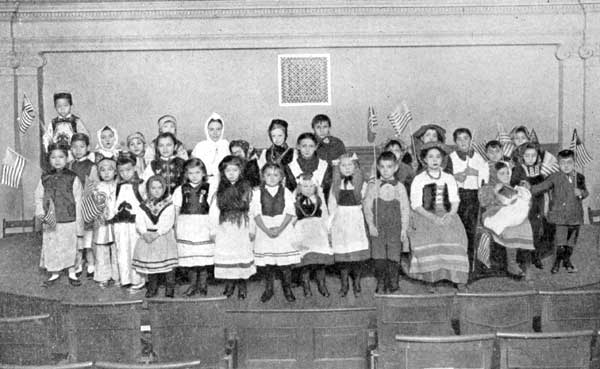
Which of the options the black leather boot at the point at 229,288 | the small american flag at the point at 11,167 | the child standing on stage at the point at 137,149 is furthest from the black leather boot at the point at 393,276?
the small american flag at the point at 11,167

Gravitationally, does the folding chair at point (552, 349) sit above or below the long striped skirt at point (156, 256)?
below

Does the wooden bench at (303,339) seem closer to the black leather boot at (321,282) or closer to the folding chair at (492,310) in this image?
the folding chair at (492,310)

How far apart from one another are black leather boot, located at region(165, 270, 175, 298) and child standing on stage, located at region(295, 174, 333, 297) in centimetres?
110

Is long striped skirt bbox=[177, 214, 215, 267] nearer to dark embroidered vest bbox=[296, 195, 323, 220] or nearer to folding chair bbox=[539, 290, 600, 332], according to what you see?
dark embroidered vest bbox=[296, 195, 323, 220]

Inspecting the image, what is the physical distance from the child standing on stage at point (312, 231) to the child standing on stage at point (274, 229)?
0.13 meters

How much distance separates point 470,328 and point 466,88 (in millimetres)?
5761

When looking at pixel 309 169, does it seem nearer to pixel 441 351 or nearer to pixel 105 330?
pixel 105 330

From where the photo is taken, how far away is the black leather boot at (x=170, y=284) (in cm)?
627

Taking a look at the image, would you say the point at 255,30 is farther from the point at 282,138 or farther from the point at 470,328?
the point at 470,328

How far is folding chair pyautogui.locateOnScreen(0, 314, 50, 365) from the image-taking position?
447 centimetres

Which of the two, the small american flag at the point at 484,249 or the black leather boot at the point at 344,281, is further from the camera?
the small american flag at the point at 484,249

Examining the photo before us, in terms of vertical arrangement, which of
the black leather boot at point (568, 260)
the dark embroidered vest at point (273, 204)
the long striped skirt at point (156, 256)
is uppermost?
the dark embroidered vest at point (273, 204)

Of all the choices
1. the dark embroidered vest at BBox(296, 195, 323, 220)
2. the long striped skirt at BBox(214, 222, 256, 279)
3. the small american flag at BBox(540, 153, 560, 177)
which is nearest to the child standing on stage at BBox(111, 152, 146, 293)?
the long striped skirt at BBox(214, 222, 256, 279)

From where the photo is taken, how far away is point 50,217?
6.73 meters
